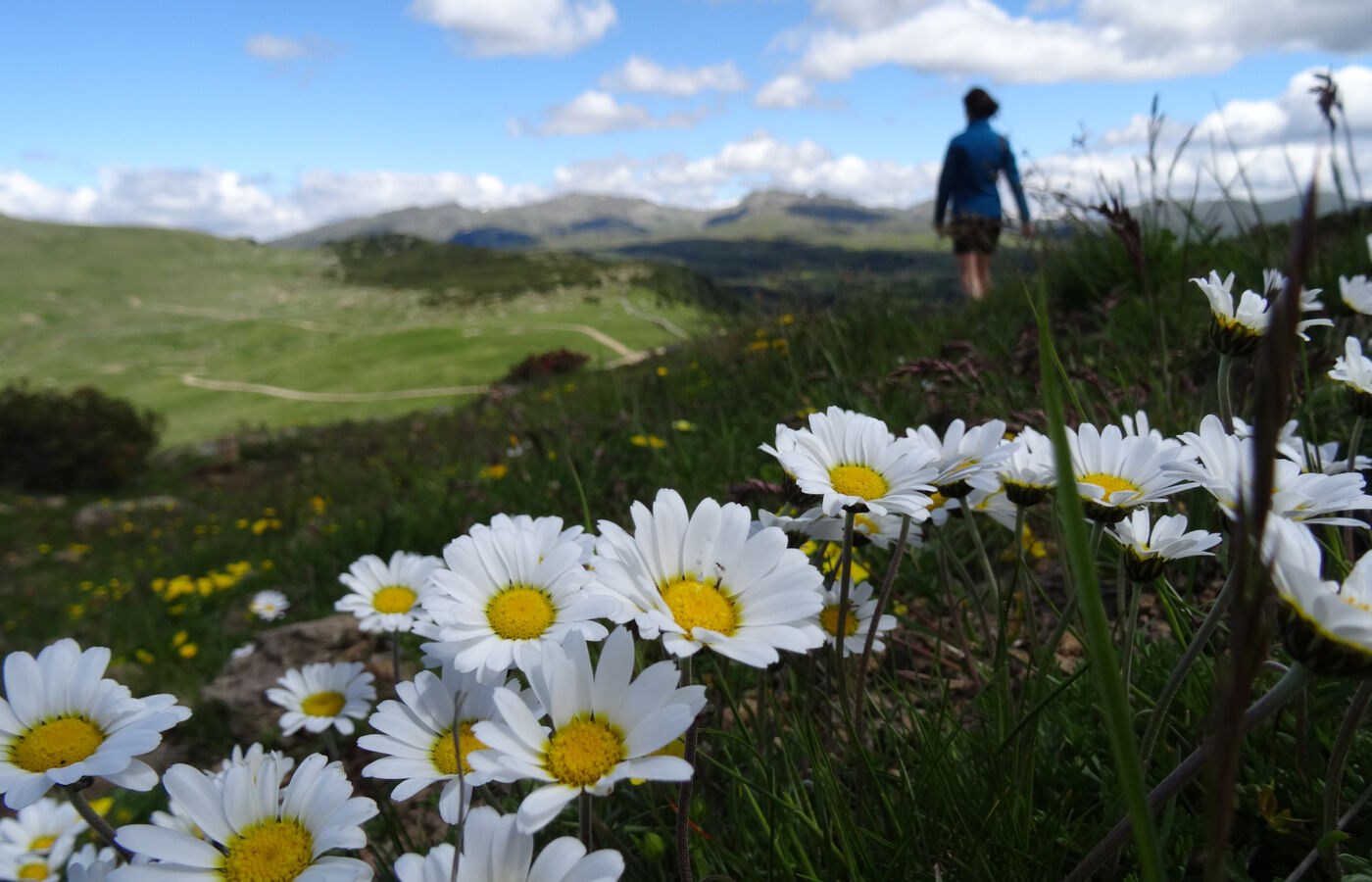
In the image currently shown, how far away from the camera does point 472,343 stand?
29.2 m

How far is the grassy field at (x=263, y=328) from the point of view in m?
25.7

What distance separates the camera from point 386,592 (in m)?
1.89

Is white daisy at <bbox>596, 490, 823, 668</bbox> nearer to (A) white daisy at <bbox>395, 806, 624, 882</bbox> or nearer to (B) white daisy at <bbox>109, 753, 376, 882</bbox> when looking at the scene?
(A) white daisy at <bbox>395, 806, 624, 882</bbox>

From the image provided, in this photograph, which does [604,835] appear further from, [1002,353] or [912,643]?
[1002,353]

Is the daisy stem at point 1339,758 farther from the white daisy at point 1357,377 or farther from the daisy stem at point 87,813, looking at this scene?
the daisy stem at point 87,813

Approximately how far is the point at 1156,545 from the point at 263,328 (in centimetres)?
4612

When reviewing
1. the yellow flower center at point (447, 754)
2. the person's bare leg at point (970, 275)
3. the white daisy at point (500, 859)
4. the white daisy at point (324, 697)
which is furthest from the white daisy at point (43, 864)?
the person's bare leg at point (970, 275)

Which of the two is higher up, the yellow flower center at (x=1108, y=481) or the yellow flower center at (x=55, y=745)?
the yellow flower center at (x=1108, y=481)

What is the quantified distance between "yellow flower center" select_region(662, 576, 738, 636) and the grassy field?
634 cm

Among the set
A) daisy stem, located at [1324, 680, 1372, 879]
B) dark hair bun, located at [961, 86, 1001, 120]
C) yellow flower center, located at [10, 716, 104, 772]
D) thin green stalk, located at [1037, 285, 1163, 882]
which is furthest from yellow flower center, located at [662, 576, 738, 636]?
dark hair bun, located at [961, 86, 1001, 120]

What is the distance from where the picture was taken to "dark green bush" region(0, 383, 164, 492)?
1742cm

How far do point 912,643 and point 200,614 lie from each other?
5573 millimetres

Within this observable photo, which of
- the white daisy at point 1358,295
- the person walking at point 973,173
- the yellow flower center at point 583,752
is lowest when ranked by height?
the yellow flower center at point 583,752

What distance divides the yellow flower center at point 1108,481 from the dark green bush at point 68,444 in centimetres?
2107
